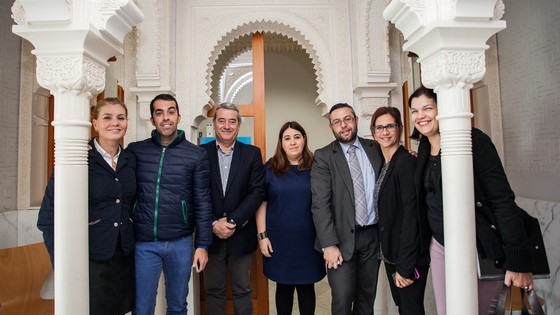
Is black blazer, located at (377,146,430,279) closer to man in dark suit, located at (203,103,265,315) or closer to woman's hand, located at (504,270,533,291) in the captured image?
woman's hand, located at (504,270,533,291)

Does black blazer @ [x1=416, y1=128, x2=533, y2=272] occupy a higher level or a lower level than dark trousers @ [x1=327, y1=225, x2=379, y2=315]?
higher

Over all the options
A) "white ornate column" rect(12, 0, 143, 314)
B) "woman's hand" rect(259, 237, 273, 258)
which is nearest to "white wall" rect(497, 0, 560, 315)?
"woman's hand" rect(259, 237, 273, 258)

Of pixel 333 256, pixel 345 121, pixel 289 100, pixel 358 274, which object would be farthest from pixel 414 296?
pixel 289 100

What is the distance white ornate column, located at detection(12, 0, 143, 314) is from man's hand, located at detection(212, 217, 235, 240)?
0.77 m

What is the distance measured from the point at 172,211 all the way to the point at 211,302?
29.8 inches

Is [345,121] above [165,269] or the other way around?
above

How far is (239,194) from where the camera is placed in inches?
90.0

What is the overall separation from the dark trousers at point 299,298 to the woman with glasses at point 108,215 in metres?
0.92

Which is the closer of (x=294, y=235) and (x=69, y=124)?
(x=69, y=124)

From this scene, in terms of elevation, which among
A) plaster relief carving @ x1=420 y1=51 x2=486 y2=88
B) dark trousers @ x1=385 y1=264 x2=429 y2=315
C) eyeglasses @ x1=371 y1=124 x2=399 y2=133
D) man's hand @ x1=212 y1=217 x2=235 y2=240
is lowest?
dark trousers @ x1=385 y1=264 x2=429 y2=315

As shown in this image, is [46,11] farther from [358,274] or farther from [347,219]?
[358,274]

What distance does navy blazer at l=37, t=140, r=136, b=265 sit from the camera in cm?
173

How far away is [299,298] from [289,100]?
4.32 meters

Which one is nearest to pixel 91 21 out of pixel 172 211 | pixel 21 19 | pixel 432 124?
pixel 21 19
